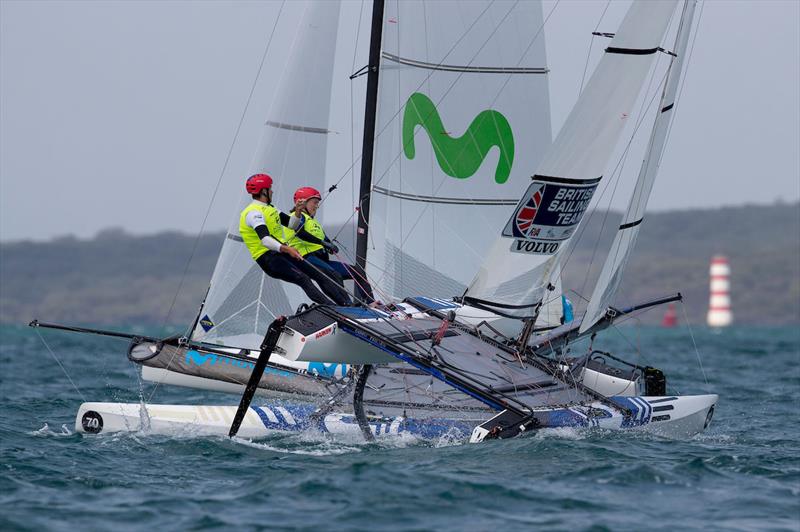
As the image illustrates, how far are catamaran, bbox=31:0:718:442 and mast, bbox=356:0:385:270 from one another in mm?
16

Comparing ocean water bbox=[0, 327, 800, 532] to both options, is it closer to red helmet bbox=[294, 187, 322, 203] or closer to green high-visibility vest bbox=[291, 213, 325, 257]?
green high-visibility vest bbox=[291, 213, 325, 257]

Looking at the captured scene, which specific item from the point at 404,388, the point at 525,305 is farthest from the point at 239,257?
the point at 525,305

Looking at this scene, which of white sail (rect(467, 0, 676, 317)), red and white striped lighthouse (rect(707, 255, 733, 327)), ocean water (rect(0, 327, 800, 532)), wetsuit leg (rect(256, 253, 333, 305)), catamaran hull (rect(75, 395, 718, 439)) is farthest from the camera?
red and white striped lighthouse (rect(707, 255, 733, 327))

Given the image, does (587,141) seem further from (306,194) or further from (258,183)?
(258,183)

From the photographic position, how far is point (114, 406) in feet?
35.4

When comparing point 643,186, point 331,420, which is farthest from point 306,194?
point 643,186

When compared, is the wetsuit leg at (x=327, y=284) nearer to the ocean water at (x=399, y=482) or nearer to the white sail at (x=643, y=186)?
the ocean water at (x=399, y=482)

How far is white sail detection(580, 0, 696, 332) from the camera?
11.4 metres

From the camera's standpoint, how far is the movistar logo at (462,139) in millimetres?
13992

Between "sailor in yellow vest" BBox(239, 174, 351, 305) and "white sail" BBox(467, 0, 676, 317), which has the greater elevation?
"white sail" BBox(467, 0, 676, 317)

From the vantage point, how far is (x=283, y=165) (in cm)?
1379

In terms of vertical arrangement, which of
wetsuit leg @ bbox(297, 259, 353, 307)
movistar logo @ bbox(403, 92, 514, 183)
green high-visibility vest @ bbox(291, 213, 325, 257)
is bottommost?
wetsuit leg @ bbox(297, 259, 353, 307)

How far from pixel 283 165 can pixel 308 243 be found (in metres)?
2.49

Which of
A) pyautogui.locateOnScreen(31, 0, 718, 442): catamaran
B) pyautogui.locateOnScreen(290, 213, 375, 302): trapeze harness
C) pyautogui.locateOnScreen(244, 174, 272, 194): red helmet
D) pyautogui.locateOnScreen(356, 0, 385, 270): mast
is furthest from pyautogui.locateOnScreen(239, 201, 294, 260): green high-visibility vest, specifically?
pyautogui.locateOnScreen(356, 0, 385, 270): mast
